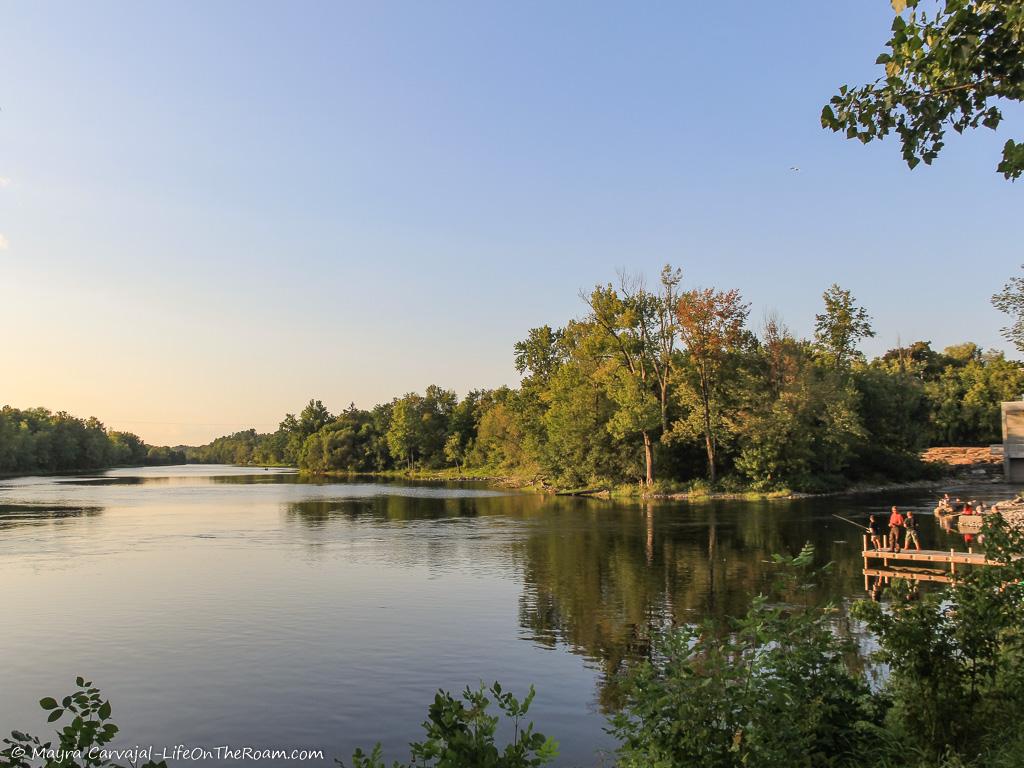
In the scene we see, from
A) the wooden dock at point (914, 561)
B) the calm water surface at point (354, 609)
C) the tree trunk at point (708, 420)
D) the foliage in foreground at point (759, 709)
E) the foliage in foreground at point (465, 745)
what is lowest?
the calm water surface at point (354, 609)

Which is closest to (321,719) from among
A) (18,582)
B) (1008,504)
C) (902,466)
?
(18,582)

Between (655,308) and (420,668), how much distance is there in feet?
179

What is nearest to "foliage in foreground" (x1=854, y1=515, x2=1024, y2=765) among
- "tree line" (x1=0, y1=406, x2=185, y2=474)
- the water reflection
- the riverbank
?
the water reflection

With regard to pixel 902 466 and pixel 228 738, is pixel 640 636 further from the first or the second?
pixel 902 466

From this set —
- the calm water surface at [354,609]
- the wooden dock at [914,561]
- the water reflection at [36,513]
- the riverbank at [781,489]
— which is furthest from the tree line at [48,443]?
the wooden dock at [914,561]

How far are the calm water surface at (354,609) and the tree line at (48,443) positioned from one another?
335ft

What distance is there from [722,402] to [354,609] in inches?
1832

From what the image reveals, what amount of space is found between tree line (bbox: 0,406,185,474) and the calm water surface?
102120 millimetres

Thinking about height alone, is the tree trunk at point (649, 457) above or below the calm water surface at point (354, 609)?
above

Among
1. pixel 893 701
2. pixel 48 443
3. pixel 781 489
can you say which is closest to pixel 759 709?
pixel 893 701

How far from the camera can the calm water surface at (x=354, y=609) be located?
45.5 ft

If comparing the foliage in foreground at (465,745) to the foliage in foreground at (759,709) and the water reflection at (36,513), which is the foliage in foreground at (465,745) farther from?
the water reflection at (36,513)

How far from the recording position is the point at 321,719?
13.4 meters

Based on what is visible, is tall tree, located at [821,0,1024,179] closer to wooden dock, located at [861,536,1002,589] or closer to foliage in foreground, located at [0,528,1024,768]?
foliage in foreground, located at [0,528,1024,768]
